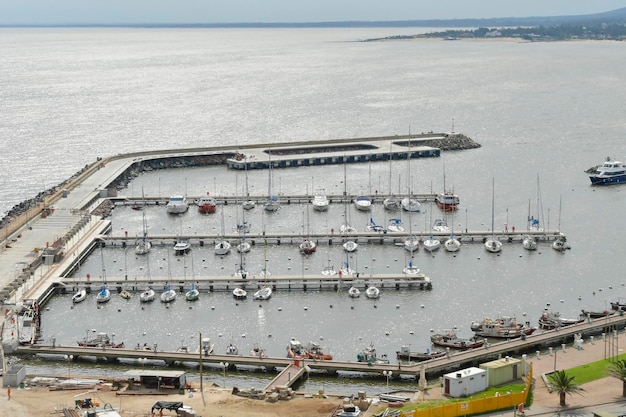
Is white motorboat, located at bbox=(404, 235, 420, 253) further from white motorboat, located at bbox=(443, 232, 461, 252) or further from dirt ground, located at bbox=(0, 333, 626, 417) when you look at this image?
dirt ground, located at bbox=(0, 333, 626, 417)

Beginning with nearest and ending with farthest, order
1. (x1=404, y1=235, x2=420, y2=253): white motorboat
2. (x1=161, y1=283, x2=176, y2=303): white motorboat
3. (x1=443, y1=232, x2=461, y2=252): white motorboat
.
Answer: (x1=161, y1=283, x2=176, y2=303): white motorboat
(x1=404, y1=235, x2=420, y2=253): white motorboat
(x1=443, y1=232, x2=461, y2=252): white motorboat

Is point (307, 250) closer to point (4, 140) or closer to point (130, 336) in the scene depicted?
point (130, 336)

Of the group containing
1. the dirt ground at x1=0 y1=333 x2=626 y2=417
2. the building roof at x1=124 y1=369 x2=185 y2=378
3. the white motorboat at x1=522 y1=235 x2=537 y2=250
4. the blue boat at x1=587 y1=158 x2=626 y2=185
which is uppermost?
the blue boat at x1=587 y1=158 x2=626 y2=185

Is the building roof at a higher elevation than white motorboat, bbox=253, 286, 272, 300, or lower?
higher

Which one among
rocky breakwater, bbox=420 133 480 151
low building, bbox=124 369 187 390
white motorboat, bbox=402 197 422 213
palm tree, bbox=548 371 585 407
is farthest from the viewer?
rocky breakwater, bbox=420 133 480 151

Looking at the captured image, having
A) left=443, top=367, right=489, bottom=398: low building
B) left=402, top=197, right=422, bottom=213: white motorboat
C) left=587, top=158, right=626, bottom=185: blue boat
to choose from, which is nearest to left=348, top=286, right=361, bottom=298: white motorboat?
left=443, top=367, right=489, bottom=398: low building

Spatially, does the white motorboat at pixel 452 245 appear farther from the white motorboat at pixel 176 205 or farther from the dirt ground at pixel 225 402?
the dirt ground at pixel 225 402

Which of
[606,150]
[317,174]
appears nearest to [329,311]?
[317,174]
